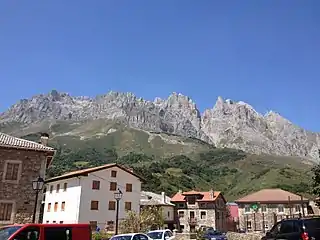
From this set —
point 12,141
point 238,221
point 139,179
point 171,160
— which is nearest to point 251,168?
point 171,160

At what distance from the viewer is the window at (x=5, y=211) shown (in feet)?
85.7

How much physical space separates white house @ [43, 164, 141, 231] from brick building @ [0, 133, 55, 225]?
54.0 ft

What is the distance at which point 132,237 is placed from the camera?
19.4 m

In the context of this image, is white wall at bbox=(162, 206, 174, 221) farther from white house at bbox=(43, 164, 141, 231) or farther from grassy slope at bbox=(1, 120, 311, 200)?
grassy slope at bbox=(1, 120, 311, 200)

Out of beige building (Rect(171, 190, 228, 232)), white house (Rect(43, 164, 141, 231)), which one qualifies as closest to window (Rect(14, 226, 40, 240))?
white house (Rect(43, 164, 141, 231))

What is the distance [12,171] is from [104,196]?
2032 centimetres

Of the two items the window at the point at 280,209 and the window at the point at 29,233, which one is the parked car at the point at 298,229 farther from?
the window at the point at 280,209

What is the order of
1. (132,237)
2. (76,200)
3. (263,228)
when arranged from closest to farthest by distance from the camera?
(132,237) → (76,200) → (263,228)

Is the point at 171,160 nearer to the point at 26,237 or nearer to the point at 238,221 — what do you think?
the point at 238,221

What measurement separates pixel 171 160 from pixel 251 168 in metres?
41.3

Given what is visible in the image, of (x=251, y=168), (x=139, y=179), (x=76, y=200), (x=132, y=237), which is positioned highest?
(x=251, y=168)

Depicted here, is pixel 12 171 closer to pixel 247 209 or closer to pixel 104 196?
pixel 104 196

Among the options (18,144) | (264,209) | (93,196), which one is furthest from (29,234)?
(264,209)

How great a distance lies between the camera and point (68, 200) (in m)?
45.4
